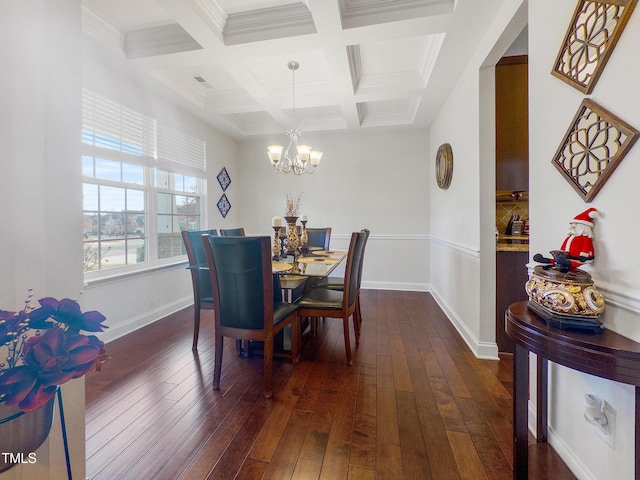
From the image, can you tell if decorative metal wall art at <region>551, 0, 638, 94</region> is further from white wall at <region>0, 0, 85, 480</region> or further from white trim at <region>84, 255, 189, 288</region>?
white trim at <region>84, 255, 189, 288</region>

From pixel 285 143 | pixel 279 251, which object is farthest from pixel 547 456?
pixel 285 143

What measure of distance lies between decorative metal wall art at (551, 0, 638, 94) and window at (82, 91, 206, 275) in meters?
3.44

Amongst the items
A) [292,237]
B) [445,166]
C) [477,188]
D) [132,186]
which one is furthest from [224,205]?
[477,188]

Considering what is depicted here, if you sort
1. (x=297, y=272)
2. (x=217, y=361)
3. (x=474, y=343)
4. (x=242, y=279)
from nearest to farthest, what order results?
(x=242, y=279)
(x=217, y=361)
(x=297, y=272)
(x=474, y=343)

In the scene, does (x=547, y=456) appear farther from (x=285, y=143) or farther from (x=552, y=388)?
(x=285, y=143)

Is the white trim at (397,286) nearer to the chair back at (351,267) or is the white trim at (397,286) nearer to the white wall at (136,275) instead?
the chair back at (351,267)

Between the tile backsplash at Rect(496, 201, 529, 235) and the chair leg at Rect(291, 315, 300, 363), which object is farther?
the tile backsplash at Rect(496, 201, 529, 235)

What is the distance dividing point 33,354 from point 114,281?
2551 mm

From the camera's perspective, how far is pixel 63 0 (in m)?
1.07

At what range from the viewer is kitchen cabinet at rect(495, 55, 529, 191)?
240 centimetres

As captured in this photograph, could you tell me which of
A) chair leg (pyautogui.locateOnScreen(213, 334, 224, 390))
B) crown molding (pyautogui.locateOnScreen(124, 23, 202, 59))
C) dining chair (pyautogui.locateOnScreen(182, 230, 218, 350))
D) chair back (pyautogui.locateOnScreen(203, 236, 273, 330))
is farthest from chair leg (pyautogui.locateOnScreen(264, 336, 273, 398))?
crown molding (pyautogui.locateOnScreen(124, 23, 202, 59))

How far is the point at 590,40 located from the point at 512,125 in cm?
141

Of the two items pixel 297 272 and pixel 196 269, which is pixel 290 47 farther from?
pixel 196 269

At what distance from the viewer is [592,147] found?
1139 millimetres
